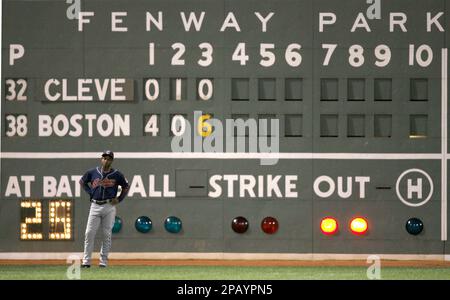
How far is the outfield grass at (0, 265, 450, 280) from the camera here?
16062 mm

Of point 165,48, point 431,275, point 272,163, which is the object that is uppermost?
point 165,48

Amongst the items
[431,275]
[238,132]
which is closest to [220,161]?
[238,132]

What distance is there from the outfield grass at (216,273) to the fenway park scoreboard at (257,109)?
1.87 feet

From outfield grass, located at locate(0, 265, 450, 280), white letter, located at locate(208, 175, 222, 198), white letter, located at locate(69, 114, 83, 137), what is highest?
white letter, located at locate(69, 114, 83, 137)

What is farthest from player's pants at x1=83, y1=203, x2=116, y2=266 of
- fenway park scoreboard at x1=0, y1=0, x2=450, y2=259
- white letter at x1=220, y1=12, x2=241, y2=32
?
white letter at x1=220, y1=12, x2=241, y2=32

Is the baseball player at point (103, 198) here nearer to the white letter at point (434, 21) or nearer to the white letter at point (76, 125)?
the white letter at point (76, 125)

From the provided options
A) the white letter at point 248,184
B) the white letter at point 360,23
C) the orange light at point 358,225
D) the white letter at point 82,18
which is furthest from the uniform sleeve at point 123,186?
the white letter at point 360,23

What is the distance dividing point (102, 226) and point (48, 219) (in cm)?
88

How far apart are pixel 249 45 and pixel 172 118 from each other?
4.28 ft

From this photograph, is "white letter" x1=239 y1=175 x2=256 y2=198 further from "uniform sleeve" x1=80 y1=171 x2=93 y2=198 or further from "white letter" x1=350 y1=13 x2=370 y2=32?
"white letter" x1=350 y1=13 x2=370 y2=32

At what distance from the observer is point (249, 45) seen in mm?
17875

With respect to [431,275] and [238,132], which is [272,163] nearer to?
[238,132]

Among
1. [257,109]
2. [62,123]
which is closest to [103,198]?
[62,123]

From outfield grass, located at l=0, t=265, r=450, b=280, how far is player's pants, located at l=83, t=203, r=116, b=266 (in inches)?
6.7
